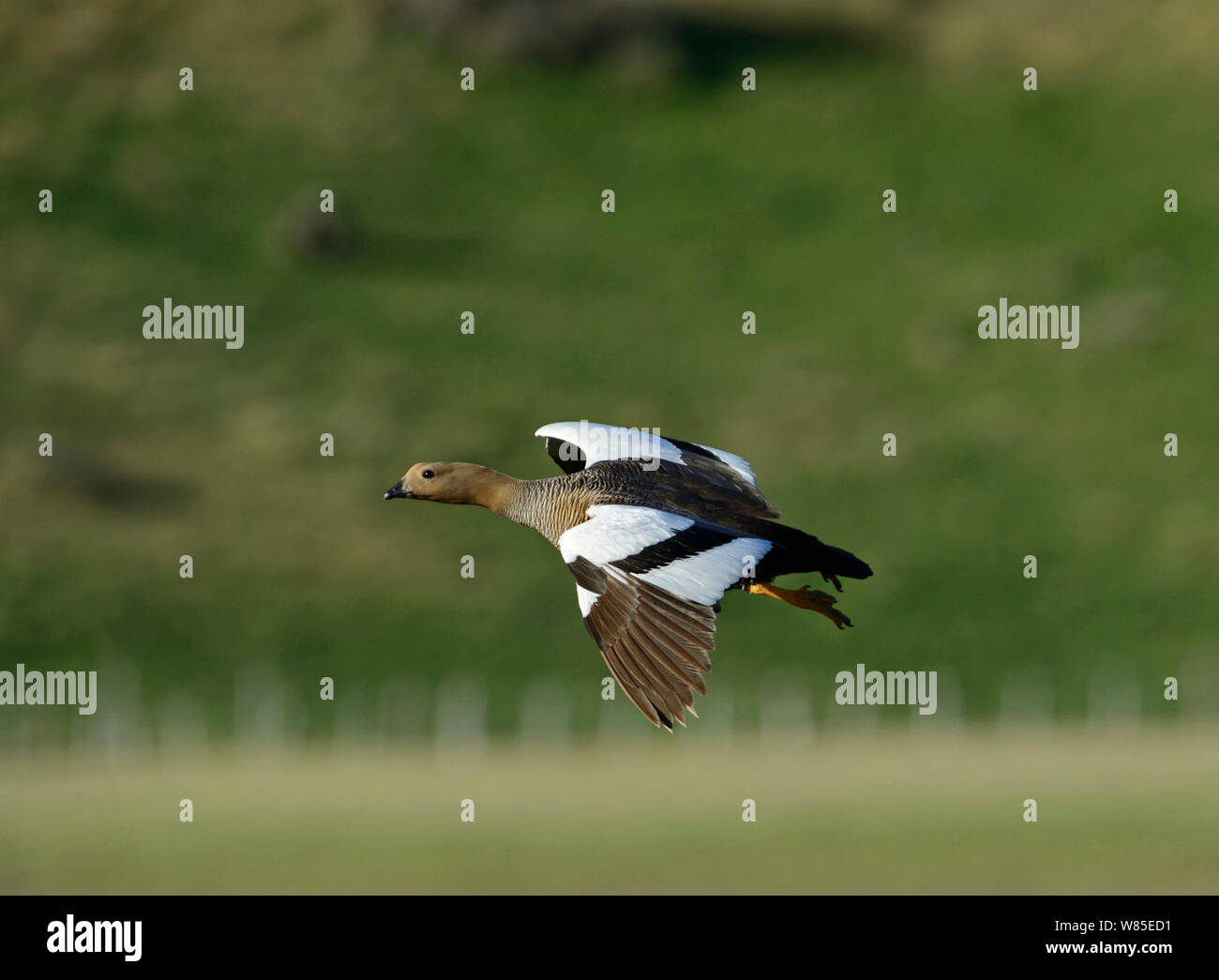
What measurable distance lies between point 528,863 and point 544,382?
39870 mm

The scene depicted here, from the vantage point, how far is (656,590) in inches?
625

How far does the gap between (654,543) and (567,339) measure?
61405 mm

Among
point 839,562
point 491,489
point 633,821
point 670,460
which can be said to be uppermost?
point 670,460

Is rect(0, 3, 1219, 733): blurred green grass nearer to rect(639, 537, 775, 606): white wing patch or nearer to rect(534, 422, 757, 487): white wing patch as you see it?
rect(534, 422, 757, 487): white wing patch

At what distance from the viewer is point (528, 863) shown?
3425cm

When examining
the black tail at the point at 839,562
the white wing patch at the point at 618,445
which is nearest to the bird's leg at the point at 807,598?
the black tail at the point at 839,562

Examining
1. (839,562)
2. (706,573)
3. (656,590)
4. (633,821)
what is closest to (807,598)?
(839,562)

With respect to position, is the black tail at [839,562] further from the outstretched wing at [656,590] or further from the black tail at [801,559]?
the outstretched wing at [656,590]

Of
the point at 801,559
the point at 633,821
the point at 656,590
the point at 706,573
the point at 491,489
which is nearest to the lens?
the point at 656,590

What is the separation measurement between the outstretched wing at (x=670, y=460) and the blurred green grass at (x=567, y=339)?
119 feet

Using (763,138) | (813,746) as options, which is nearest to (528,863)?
(813,746)

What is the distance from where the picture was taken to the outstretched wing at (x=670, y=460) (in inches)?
735

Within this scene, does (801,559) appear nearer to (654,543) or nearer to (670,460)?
(654,543)

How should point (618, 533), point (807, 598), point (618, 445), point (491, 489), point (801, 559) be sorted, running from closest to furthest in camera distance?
point (618, 533) → point (801, 559) → point (807, 598) → point (491, 489) → point (618, 445)
